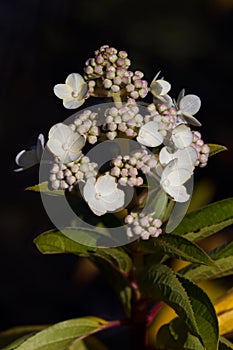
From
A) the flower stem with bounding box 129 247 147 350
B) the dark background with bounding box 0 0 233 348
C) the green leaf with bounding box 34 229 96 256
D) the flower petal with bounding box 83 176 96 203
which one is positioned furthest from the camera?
the dark background with bounding box 0 0 233 348

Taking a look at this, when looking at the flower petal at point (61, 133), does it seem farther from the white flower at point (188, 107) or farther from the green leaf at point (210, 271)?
the green leaf at point (210, 271)

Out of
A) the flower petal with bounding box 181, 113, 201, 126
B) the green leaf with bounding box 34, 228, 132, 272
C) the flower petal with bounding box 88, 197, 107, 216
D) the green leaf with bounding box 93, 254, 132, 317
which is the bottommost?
the green leaf with bounding box 93, 254, 132, 317

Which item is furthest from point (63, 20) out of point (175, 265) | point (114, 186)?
point (114, 186)

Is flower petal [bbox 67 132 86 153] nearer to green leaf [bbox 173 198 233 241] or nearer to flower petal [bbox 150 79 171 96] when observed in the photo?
flower petal [bbox 150 79 171 96]

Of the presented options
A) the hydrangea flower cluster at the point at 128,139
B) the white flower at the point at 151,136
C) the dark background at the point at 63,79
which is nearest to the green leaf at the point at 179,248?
the hydrangea flower cluster at the point at 128,139

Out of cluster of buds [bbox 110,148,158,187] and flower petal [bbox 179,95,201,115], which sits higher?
flower petal [bbox 179,95,201,115]

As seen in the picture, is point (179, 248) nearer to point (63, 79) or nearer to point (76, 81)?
point (76, 81)

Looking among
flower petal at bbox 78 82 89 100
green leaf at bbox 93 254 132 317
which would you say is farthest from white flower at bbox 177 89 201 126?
green leaf at bbox 93 254 132 317
